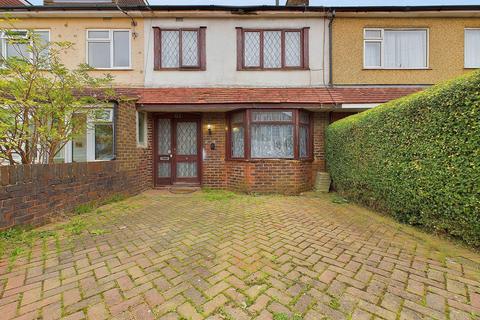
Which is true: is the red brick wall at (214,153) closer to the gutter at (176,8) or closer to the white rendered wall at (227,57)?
the white rendered wall at (227,57)

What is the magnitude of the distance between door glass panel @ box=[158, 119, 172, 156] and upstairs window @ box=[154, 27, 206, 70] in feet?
6.68

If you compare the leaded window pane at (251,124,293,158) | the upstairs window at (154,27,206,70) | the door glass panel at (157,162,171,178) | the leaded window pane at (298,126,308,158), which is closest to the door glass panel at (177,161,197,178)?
the door glass panel at (157,162,171,178)

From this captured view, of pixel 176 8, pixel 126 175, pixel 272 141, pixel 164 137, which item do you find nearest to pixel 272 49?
pixel 272 141

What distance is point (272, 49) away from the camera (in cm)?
800

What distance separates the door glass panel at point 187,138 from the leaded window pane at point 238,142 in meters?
1.53

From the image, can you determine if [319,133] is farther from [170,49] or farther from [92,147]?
[92,147]

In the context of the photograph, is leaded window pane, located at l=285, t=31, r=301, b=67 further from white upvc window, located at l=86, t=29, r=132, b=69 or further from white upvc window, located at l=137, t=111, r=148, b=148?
white upvc window, located at l=86, t=29, r=132, b=69

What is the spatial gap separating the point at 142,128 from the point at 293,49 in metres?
6.22

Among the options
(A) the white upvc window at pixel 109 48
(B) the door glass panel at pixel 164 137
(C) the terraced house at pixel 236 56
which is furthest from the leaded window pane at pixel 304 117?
(A) the white upvc window at pixel 109 48

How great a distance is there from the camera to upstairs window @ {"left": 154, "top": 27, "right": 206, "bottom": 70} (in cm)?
794

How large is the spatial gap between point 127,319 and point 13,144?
4102 mm

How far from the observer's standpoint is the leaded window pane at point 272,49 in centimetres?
797

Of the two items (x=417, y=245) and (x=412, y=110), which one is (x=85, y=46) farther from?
(x=417, y=245)

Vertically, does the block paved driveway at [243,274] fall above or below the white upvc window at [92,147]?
below
